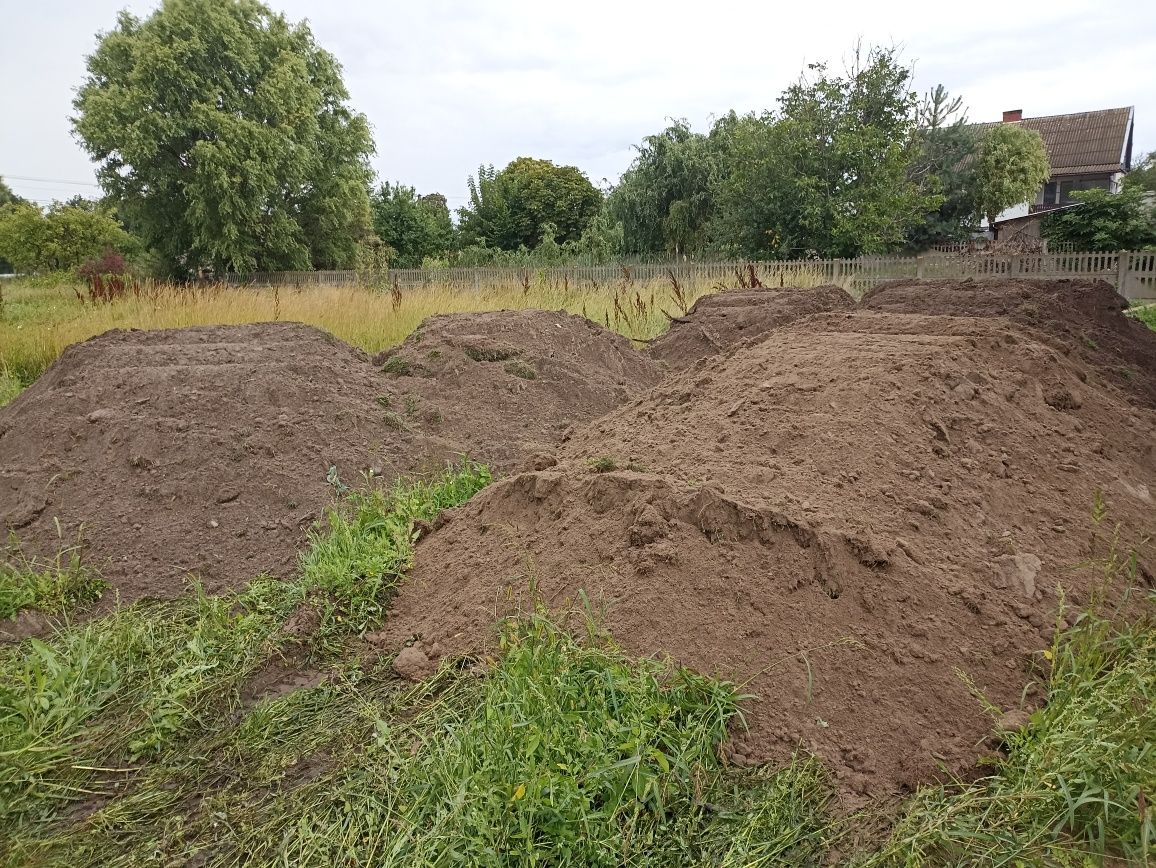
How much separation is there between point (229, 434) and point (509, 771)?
3537 mm

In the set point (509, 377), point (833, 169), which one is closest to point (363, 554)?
point (509, 377)

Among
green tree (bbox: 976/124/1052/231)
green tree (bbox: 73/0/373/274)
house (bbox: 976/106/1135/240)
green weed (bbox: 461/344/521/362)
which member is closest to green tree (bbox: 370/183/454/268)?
green tree (bbox: 73/0/373/274)

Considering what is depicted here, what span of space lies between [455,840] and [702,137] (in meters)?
29.9

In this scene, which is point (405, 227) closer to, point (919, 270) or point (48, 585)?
point (919, 270)

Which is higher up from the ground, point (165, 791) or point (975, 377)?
point (975, 377)

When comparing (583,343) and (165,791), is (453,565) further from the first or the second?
(583,343)

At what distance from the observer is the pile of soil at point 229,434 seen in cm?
400

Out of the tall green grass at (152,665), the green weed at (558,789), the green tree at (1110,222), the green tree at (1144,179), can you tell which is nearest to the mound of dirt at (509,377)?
the tall green grass at (152,665)

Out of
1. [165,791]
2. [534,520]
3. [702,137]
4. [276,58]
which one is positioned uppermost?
[276,58]

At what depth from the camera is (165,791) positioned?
2293 millimetres

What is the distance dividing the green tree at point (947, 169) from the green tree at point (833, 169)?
5121 millimetres

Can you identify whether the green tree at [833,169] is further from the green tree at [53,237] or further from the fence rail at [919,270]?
the green tree at [53,237]

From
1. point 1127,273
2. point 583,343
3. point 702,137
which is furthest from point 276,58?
point 1127,273

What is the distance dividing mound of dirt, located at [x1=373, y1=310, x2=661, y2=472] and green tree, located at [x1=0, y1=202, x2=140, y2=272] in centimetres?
3282
